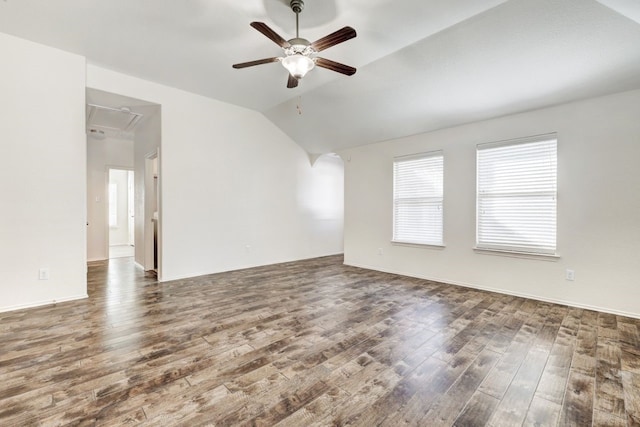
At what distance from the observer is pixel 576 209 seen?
3.39m

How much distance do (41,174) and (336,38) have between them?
3.79 metres

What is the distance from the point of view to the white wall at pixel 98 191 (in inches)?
253

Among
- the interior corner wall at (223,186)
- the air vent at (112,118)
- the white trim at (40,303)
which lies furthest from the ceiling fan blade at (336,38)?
the white trim at (40,303)

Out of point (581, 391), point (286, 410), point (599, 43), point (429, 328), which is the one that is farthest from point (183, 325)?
point (599, 43)

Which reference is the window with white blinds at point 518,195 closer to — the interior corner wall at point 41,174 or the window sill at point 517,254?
the window sill at point 517,254

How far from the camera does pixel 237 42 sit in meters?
3.17

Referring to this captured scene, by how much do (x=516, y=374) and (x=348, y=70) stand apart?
290 centimetres

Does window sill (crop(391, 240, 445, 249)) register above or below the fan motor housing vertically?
below

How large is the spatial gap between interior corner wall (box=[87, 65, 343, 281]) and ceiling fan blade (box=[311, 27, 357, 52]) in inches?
125

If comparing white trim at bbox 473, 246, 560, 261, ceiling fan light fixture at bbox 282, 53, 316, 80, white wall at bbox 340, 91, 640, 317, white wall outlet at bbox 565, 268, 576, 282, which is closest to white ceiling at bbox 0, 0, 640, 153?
white wall at bbox 340, 91, 640, 317

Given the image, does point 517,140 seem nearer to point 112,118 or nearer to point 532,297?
point 532,297

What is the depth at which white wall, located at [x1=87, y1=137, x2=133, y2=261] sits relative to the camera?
644 cm

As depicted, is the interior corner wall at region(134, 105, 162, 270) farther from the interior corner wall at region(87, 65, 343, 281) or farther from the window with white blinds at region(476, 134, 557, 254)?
the window with white blinds at region(476, 134, 557, 254)

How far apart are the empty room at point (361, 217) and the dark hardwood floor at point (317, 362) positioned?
0.8 inches
